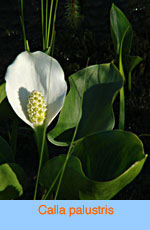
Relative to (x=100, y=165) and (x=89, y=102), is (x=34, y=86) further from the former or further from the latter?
(x=100, y=165)

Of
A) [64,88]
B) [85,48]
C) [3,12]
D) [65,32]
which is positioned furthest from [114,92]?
[3,12]

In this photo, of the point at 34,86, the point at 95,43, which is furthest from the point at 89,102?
the point at 95,43

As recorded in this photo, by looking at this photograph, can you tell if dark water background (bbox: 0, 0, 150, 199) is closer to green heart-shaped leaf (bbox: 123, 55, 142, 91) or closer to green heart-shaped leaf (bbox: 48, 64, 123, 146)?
green heart-shaped leaf (bbox: 123, 55, 142, 91)

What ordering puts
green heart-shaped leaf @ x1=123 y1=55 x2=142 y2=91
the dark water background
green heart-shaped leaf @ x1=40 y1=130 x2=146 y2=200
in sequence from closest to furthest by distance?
green heart-shaped leaf @ x1=40 y1=130 x2=146 y2=200, green heart-shaped leaf @ x1=123 y1=55 x2=142 y2=91, the dark water background

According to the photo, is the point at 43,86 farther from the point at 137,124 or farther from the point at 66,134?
the point at 137,124

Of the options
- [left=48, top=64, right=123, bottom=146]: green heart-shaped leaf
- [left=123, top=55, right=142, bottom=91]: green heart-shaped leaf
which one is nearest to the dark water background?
[left=123, top=55, right=142, bottom=91]: green heart-shaped leaf

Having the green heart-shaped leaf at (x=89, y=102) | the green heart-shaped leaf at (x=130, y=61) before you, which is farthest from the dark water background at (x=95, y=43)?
the green heart-shaped leaf at (x=89, y=102)

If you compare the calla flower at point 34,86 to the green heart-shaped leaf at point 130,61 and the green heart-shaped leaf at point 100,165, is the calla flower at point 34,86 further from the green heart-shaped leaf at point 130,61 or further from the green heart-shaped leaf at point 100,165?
the green heart-shaped leaf at point 130,61
